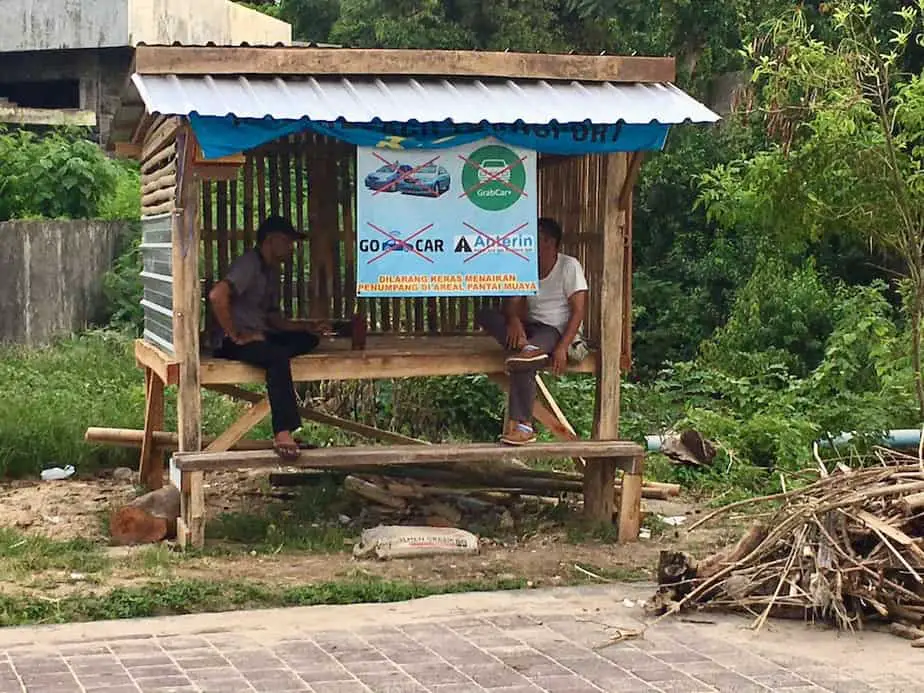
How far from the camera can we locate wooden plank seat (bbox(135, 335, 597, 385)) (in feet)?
26.6

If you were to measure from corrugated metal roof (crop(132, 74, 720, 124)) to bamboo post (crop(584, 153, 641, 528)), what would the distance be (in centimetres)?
63

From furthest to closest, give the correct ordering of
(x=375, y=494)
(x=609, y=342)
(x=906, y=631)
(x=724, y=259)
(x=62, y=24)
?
(x=62, y=24)
(x=724, y=259)
(x=375, y=494)
(x=609, y=342)
(x=906, y=631)

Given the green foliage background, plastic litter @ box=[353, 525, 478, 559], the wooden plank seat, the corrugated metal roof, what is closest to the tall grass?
the green foliage background

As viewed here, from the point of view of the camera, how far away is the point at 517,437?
836cm

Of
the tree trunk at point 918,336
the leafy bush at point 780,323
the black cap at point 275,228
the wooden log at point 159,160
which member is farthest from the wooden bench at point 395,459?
the leafy bush at point 780,323

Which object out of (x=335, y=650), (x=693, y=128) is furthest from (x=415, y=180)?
(x=693, y=128)

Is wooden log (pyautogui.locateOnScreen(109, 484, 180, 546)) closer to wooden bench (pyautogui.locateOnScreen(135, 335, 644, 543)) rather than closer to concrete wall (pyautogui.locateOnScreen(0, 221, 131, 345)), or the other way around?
wooden bench (pyautogui.locateOnScreen(135, 335, 644, 543))

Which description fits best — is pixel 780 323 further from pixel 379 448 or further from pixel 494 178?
pixel 379 448

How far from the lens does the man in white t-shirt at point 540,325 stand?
838 cm

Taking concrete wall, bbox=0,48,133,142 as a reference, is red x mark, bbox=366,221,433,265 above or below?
below

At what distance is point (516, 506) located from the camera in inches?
360

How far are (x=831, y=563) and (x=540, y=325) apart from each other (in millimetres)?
2899

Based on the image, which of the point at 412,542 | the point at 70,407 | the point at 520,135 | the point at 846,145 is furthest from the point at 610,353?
the point at 70,407

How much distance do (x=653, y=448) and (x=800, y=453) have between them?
3.67 feet
